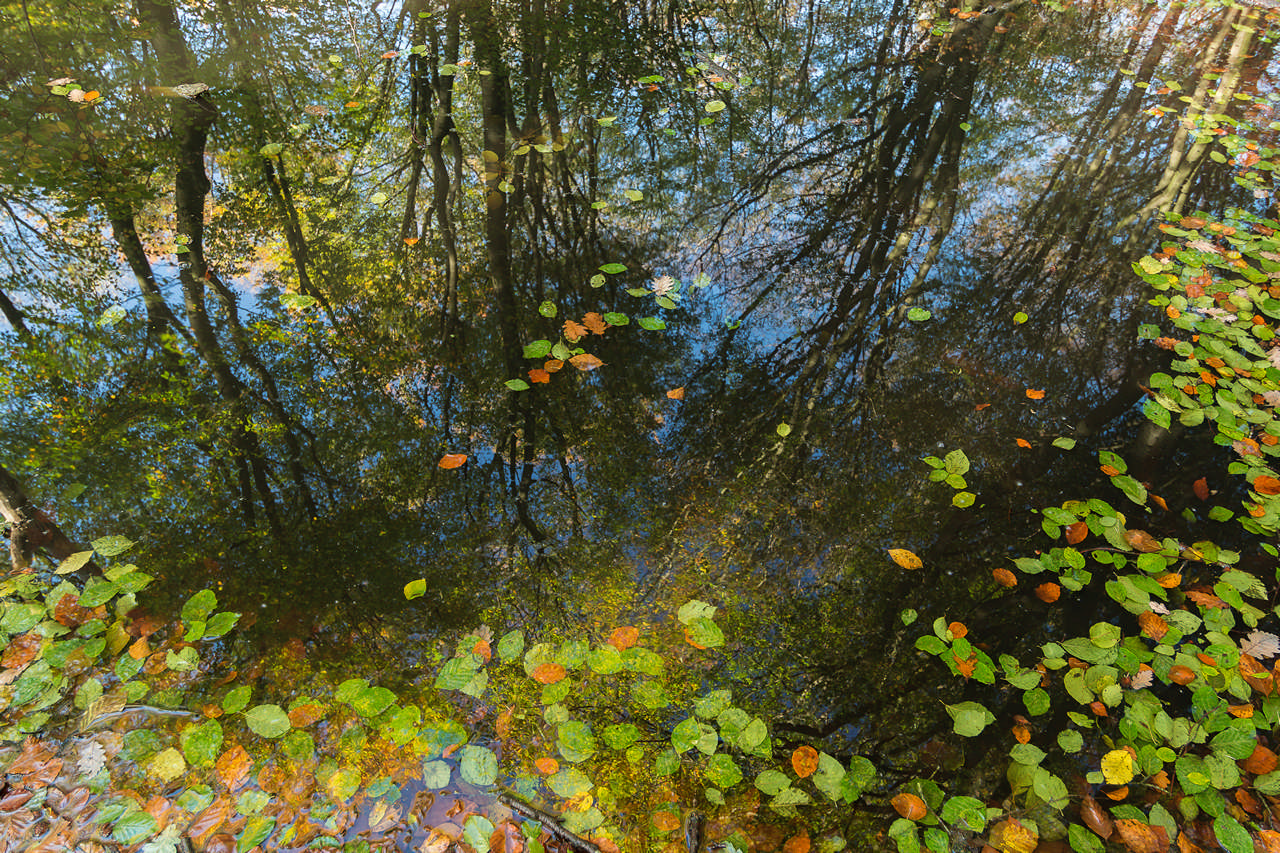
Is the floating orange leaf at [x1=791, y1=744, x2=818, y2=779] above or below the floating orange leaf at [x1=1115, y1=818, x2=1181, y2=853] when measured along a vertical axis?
above

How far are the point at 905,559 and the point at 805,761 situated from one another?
73 cm

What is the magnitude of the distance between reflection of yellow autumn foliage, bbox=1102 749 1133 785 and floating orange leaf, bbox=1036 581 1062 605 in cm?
44

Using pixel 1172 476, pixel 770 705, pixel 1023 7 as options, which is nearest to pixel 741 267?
pixel 1172 476

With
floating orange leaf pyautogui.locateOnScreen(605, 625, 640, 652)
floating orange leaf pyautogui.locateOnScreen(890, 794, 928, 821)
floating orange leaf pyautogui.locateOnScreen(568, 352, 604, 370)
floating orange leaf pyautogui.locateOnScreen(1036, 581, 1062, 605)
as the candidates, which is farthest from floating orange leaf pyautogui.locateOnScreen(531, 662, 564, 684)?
floating orange leaf pyautogui.locateOnScreen(1036, 581, 1062, 605)

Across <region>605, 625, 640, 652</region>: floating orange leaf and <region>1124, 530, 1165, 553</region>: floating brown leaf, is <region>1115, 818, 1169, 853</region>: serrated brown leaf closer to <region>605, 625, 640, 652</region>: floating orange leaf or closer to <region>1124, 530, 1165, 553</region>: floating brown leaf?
<region>1124, 530, 1165, 553</region>: floating brown leaf

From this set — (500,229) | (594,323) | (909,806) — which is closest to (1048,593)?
(909,806)

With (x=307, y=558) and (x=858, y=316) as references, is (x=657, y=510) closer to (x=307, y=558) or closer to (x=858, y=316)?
(x=307, y=558)

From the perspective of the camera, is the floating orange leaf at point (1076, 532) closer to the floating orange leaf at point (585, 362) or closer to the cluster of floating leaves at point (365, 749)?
the cluster of floating leaves at point (365, 749)

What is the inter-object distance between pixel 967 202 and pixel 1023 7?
11.0ft

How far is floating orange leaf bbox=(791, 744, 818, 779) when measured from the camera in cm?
146

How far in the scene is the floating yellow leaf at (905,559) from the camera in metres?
1.87

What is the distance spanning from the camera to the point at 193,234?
2.82 meters

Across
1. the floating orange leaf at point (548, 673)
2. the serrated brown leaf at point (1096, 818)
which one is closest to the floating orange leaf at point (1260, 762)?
the serrated brown leaf at point (1096, 818)

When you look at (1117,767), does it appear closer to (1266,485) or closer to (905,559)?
(905,559)
